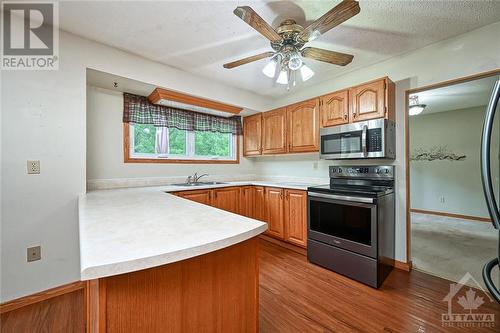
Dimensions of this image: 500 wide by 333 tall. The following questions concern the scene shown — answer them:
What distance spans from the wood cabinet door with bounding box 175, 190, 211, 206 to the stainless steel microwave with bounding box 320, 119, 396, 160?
5.32ft

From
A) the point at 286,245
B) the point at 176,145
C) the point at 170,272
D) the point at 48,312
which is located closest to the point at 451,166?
the point at 286,245

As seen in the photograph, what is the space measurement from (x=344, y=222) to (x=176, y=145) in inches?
99.6

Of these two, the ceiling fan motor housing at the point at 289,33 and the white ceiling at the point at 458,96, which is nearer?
the ceiling fan motor housing at the point at 289,33

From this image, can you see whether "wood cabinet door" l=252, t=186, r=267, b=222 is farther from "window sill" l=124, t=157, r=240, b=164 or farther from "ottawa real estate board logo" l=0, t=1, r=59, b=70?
"ottawa real estate board logo" l=0, t=1, r=59, b=70

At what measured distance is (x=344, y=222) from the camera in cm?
227

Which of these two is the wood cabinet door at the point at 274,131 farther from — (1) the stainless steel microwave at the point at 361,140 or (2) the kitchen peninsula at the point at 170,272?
(2) the kitchen peninsula at the point at 170,272

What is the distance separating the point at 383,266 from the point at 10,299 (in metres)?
3.34

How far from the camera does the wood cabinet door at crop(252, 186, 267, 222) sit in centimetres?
322

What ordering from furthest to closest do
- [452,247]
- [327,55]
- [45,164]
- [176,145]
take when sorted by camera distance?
[176,145] → [452,247] → [45,164] → [327,55]

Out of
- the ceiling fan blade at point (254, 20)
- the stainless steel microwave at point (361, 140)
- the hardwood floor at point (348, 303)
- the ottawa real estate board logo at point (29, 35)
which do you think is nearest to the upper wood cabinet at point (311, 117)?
the stainless steel microwave at point (361, 140)

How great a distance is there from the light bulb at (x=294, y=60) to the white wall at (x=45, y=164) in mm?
1828

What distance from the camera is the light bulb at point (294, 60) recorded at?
1.79 meters

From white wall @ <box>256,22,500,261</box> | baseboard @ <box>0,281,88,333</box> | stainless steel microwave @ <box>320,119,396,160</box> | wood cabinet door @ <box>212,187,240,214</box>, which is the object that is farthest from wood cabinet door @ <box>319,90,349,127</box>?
baseboard @ <box>0,281,88,333</box>
